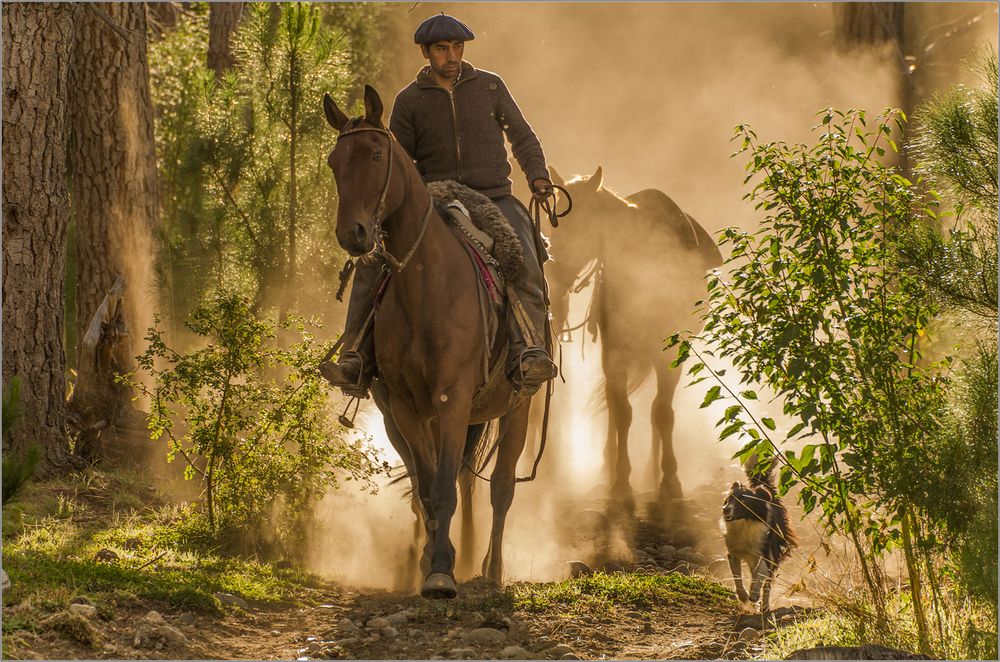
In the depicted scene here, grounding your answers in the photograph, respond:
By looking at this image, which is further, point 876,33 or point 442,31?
point 876,33

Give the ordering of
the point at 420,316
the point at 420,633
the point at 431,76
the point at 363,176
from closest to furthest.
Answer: the point at 420,633 < the point at 363,176 < the point at 420,316 < the point at 431,76

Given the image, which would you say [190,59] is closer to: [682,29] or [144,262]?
[144,262]

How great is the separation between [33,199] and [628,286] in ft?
21.8

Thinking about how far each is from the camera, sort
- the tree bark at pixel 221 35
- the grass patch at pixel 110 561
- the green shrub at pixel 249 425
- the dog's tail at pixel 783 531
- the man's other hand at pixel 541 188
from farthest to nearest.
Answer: the tree bark at pixel 221 35 → the green shrub at pixel 249 425 → the man's other hand at pixel 541 188 → the dog's tail at pixel 783 531 → the grass patch at pixel 110 561

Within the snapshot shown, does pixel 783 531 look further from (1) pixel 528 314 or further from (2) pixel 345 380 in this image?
(2) pixel 345 380

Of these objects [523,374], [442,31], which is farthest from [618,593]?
[442,31]

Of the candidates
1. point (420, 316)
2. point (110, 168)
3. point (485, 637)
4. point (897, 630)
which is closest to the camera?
point (897, 630)

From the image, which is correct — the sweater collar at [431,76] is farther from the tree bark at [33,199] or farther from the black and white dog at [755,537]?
the black and white dog at [755,537]

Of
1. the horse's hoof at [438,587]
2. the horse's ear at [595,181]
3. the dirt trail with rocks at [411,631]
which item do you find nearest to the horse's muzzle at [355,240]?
the horse's hoof at [438,587]

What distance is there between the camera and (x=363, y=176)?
739cm

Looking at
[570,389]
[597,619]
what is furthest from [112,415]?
[570,389]

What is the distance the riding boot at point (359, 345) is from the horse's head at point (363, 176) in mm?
765

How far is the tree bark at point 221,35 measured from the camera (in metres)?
16.6

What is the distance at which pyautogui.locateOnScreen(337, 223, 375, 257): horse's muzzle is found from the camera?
707 centimetres
